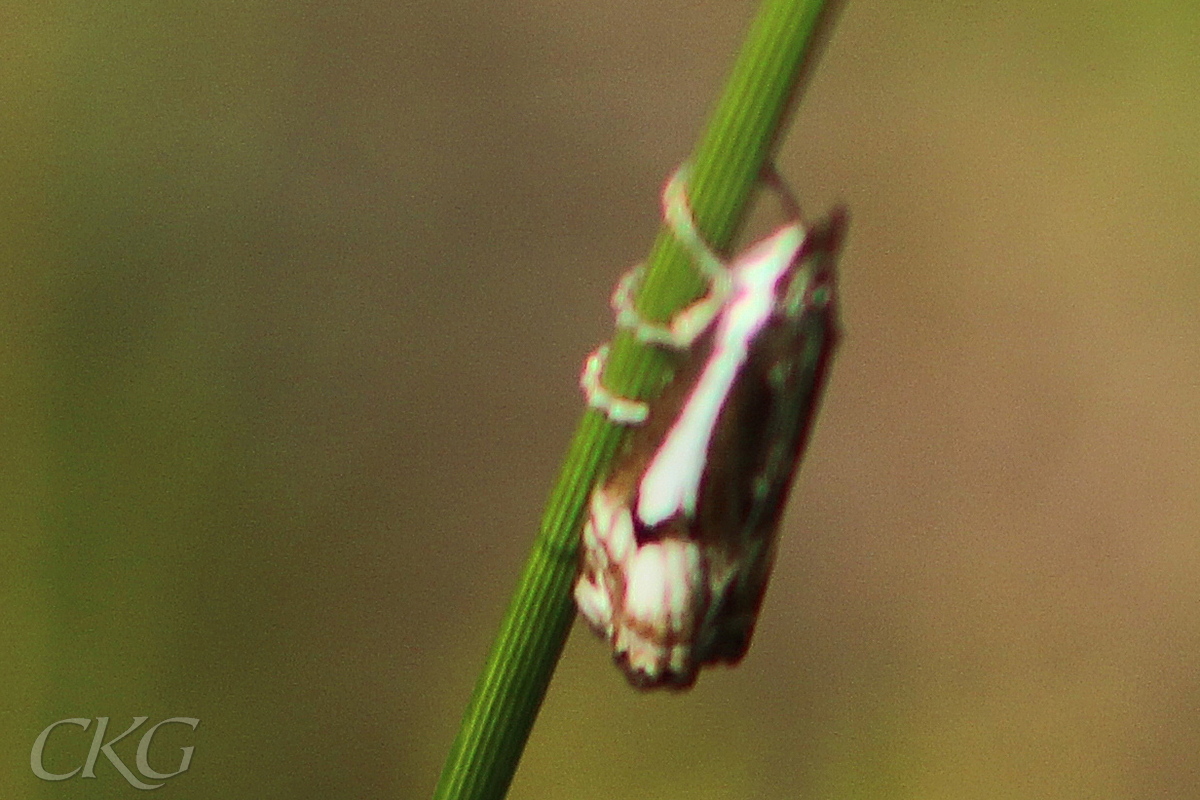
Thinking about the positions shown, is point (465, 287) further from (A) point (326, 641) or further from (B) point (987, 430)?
(B) point (987, 430)

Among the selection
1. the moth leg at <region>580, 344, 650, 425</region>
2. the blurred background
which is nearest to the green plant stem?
the moth leg at <region>580, 344, 650, 425</region>

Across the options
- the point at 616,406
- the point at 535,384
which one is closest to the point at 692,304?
the point at 616,406

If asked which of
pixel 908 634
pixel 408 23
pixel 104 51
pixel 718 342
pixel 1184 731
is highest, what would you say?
pixel 408 23

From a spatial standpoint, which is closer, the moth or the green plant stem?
the green plant stem

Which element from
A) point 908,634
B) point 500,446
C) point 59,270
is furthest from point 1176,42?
point 59,270

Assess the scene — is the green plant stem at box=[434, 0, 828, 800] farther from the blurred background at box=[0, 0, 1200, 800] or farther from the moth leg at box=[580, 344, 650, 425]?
the blurred background at box=[0, 0, 1200, 800]

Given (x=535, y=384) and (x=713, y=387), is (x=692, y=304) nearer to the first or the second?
(x=713, y=387)
